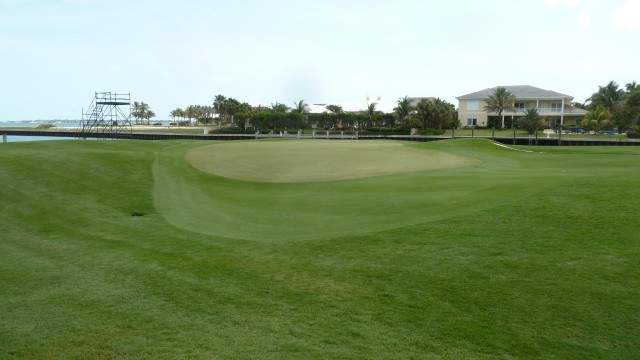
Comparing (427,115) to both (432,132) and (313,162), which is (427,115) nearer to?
(432,132)

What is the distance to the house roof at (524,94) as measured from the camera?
96.1 meters

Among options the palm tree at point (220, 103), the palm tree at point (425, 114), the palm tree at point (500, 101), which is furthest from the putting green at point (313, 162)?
the palm tree at point (220, 103)

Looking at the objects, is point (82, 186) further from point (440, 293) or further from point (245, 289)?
point (440, 293)

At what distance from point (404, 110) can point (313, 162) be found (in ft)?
245

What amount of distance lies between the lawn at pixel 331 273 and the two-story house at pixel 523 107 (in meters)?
90.8

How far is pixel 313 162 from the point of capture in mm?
26750

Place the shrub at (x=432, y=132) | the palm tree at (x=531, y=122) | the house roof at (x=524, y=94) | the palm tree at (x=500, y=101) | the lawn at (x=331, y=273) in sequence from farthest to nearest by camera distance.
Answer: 1. the house roof at (x=524, y=94)
2. the palm tree at (x=500, y=101)
3. the shrub at (x=432, y=132)
4. the palm tree at (x=531, y=122)
5. the lawn at (x=331, y=273)

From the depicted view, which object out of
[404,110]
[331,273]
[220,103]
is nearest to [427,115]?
[404,110]

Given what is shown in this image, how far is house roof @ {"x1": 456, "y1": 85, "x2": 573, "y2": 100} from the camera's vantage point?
315 feet

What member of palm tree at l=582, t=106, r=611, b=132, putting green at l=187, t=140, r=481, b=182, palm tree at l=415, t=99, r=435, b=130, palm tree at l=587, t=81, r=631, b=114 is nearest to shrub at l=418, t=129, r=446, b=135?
palm tree at l=415, t=99, r=435, b=130

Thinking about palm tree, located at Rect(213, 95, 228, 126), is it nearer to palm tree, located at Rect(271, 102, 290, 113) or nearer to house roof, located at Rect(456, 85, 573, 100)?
palm tree, located at Rect(271, 102, 290, 113)

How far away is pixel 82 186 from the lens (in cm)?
1634

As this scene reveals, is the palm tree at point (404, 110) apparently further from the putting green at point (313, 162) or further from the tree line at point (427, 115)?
the putting green at point (313, 162)

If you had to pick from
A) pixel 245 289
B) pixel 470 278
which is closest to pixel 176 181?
pixel 245 289
